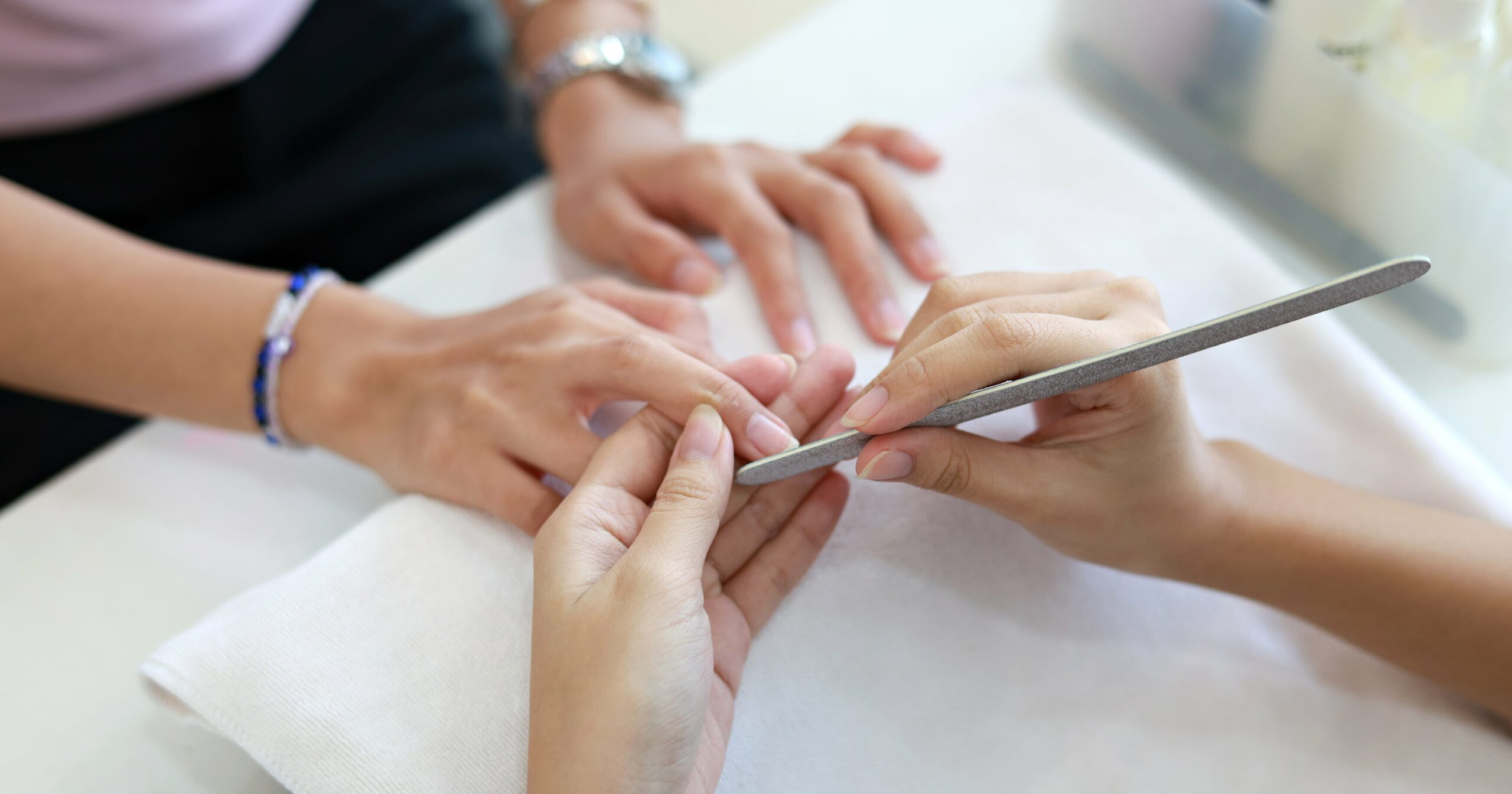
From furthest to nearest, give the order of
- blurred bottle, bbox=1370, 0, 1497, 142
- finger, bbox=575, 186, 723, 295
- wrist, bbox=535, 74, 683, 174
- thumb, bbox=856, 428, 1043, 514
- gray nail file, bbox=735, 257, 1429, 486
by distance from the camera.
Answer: wrist, bbox=535, 74, 683, 174 < finger, bbox=575, 186, 723, 295 < blurred bottle, bbox=1370, 0, 1497, 142 < thumb, bbox=856, 428, 1043, 514 < gray nail file, bbox=735, 257, 1429, 486

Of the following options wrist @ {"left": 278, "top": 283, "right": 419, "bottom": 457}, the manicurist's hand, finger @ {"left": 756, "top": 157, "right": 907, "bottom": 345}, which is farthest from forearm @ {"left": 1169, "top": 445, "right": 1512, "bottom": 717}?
wrist @ {"left": 278, "top": 283, "right": 419, "bottom": 457}

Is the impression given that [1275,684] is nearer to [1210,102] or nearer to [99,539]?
[1210,102]

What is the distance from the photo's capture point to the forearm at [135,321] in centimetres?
65

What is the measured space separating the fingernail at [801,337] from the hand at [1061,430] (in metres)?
0.10

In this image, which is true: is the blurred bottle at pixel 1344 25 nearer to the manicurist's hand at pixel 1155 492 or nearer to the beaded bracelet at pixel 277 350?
the manicurist's hand at pixel 1155 492

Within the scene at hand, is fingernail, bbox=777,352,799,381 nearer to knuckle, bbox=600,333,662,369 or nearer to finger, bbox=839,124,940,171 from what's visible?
knuckle, bbox=600,333,662,369

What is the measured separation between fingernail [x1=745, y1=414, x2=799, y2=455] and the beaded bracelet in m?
0.37

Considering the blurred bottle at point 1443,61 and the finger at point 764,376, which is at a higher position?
the blurred bottle at point 1443,61

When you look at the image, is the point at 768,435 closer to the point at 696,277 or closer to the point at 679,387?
the point at 679,387

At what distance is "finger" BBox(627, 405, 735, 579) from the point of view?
423 mm

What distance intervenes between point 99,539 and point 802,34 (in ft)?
2.61

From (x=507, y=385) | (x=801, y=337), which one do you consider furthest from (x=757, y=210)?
(x=507, y=385)

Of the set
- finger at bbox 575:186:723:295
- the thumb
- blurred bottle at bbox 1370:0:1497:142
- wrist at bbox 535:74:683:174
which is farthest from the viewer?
wrist at bbox 535:74:683:174

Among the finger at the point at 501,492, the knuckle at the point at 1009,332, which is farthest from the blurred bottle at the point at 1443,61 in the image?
the finger at the point at 501,492
